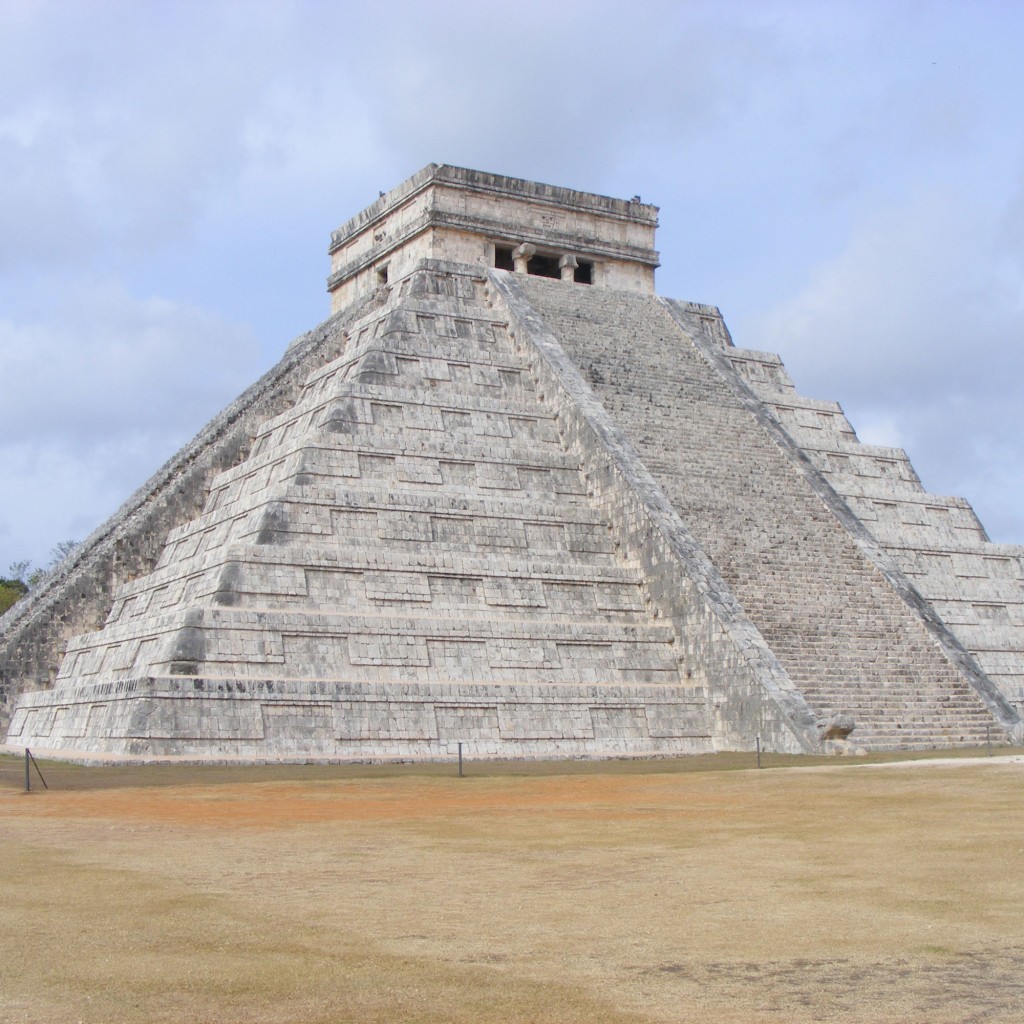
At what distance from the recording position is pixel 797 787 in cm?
1330

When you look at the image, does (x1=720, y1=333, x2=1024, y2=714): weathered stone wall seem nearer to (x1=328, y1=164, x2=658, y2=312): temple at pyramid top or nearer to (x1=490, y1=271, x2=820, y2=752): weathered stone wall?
(x1=328, y1=164, x2=658, y2=312): temple at pyramid top

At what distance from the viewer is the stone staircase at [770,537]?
773 inches

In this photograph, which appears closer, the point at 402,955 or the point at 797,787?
the point at 402,955

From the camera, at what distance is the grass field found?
528 cm

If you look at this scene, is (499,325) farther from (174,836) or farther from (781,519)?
(174,836)

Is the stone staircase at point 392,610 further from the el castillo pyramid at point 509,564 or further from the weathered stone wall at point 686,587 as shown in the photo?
the weathered stone wall at point 686,587

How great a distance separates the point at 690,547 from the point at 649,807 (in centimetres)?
896

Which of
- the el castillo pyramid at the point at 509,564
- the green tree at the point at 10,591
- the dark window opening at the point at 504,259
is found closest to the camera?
the el castillo pyramid at the point at 509,564

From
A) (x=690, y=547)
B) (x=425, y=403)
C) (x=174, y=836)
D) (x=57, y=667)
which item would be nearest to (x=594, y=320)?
(x=425, y=403)

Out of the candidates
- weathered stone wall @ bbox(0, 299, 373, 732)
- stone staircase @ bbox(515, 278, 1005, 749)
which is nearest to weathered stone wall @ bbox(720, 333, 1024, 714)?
stone staircase @ bbox(515, 278, 1005, 749)

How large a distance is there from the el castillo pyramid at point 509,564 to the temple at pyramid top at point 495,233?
9 centimetres

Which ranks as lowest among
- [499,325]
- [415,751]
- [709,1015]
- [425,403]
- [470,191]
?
[709,1015]

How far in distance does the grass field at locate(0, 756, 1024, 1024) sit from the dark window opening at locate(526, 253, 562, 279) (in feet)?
59.5

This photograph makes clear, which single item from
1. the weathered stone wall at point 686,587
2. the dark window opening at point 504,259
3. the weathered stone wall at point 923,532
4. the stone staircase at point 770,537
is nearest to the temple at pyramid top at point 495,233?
the dark window opening at point 504,259
